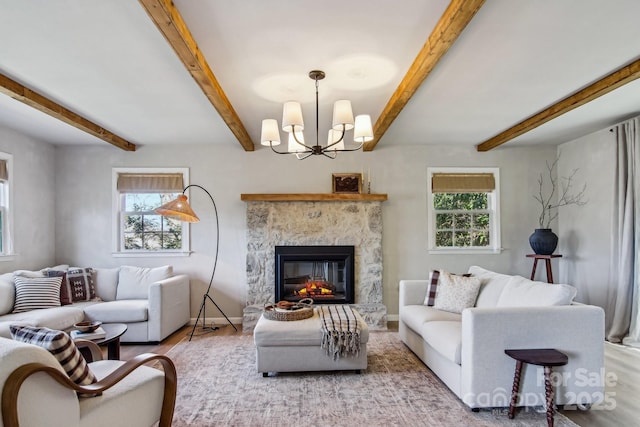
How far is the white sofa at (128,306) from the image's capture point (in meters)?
3.75

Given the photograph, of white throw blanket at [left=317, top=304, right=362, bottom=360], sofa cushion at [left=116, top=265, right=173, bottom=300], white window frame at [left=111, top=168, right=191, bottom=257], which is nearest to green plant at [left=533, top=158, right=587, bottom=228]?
white throw blanket at [left=317, top=304, right=362, bottom=360]

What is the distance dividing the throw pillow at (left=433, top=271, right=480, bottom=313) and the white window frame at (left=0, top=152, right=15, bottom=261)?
4726 mm

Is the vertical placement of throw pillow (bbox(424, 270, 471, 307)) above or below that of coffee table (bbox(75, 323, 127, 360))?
above

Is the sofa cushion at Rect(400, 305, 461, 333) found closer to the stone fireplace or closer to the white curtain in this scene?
the stone fireplace

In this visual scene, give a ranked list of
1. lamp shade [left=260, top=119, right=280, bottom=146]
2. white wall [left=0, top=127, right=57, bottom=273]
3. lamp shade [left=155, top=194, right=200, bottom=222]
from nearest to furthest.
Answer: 1. lamp shade [left=260, top=119, right=280, bottom=146]
2. lamp shade [left=155, top=194, right=200, bottom=222]
3. white wall [left=0, top=127, right=57, bottom=273]

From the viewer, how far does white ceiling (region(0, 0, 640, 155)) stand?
219cm

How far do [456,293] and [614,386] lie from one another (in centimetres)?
137

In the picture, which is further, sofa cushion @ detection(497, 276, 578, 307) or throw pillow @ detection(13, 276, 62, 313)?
throw pillow @ detection(13, 276, 62, 313)

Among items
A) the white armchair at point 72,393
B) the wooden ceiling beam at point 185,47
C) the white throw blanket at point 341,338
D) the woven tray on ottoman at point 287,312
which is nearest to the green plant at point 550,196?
the white throw blanket at point 341,338

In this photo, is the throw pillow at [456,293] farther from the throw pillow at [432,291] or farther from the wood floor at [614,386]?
the wood floor at [614,386]

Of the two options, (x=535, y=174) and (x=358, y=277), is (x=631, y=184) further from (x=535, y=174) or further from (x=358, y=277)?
(x=358, y=277)

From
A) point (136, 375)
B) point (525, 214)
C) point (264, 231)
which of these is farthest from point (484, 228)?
point (136, 375)

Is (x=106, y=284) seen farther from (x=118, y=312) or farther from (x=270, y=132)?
(x=270, y=132)

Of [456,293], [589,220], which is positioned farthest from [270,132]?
[589,220]
